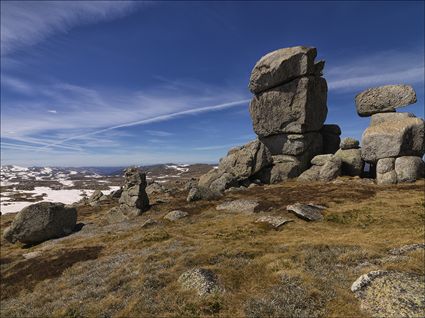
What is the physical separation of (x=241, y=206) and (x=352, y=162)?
2801 centimetres

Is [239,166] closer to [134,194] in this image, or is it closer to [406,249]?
[134,194]

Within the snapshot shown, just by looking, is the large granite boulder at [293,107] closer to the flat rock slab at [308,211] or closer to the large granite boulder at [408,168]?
the large granite boulder at [408,168]

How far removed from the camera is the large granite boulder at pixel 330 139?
7344cm

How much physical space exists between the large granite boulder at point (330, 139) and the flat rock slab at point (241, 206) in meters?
35.5

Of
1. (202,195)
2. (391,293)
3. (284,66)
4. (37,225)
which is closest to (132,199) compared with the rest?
(202,195)

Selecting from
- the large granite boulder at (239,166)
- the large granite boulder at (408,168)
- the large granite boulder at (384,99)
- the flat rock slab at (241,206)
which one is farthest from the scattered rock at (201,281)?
the large granite boulder at (384,99)

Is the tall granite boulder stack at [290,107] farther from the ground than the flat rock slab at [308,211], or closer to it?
farther from the ground

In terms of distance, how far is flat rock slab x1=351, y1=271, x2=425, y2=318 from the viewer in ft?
48.1

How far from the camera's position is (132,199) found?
180 ft

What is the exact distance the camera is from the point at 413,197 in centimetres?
4003

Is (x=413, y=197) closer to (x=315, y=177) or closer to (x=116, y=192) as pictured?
(x=315, y=177)

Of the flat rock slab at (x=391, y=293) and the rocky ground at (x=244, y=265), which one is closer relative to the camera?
the flat rock slab at (x=391, y=293)

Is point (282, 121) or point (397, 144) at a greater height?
point (282, 121)

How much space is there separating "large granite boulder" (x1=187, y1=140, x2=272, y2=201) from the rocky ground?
1656 cm
